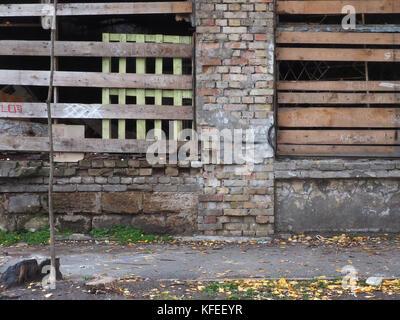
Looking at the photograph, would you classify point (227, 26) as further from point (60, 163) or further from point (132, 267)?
point (132, 267)

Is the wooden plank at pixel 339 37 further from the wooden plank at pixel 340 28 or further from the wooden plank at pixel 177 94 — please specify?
the wooden plank at pixel 177 94

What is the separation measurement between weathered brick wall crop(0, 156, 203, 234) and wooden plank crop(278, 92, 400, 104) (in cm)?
158

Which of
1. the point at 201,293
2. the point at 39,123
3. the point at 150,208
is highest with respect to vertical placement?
the point at 39,123

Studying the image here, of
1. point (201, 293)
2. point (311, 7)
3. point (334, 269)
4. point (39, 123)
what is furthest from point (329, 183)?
point (39, 123)

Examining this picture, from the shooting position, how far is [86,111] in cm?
565

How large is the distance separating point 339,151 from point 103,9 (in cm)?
364

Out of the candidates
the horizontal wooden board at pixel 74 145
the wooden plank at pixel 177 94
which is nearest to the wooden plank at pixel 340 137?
the wooden plank at pixel 177 94

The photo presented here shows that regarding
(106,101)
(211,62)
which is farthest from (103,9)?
(211,62)

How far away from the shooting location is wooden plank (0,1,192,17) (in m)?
5.64

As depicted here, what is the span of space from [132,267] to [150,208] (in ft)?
4.47

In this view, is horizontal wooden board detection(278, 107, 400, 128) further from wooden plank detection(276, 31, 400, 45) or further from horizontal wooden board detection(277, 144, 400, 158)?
wooden plank detection(276, 31, 400, 45)

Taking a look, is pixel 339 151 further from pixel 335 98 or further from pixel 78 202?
pixel 78 202

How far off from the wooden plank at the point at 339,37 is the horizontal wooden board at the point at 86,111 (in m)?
1.76

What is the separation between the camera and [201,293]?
3.56 m
